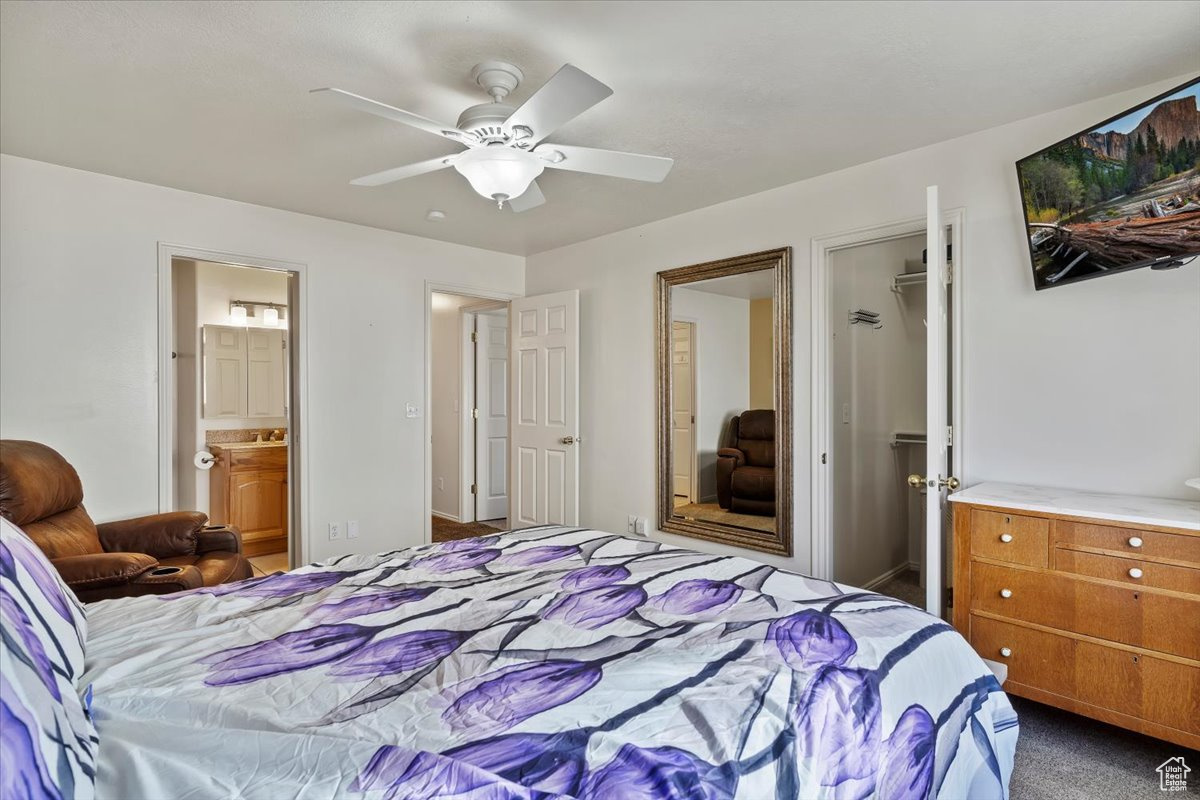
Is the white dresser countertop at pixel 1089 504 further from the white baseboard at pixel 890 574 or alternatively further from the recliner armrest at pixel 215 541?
the recliner armrest at pixel 215 541

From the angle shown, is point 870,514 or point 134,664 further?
point 870,514

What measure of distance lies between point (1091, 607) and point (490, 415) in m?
4.81

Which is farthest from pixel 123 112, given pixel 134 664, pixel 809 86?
pixel 809 86

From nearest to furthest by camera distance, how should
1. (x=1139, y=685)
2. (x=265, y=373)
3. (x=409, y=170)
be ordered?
1. (x=1139, y=685)
2. (x=409, y=170)
3. (x=265, y=373)

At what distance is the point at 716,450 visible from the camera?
13.2ft

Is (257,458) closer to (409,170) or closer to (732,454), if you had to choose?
(409,170)

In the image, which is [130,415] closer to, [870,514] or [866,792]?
[866,792]

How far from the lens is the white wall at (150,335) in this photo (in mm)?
2873

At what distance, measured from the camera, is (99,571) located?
2.20 metres

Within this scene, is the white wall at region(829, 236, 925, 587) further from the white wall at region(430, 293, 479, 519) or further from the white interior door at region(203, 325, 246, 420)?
the white interior door at region(203, 325, 246, 420)

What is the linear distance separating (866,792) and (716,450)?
2.98 metres

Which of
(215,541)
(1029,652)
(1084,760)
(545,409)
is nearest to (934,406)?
(1029,652)

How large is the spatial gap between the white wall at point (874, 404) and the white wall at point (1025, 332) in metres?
0.29

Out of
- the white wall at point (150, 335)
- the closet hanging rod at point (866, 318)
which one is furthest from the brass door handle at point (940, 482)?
the white wall at point (150, 335)
